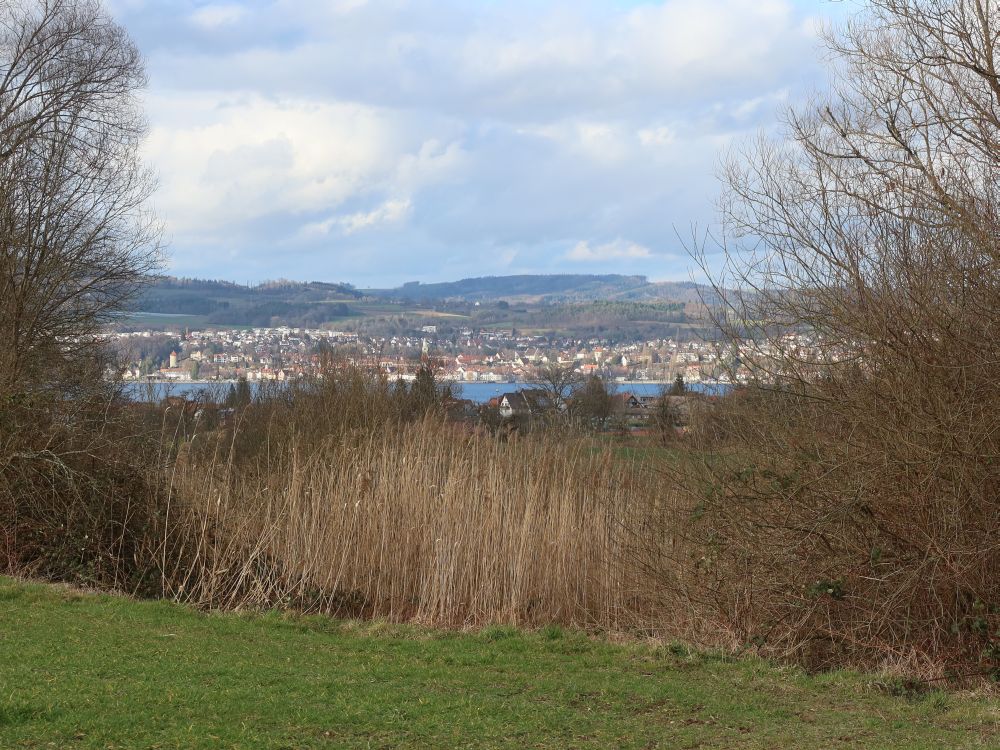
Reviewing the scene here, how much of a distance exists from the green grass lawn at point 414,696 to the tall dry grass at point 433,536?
1.41 meters

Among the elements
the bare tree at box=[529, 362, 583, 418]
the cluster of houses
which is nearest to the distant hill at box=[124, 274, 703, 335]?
the cluster of houses

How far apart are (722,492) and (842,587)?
3.97ft

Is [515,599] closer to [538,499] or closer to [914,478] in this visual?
[538,499]

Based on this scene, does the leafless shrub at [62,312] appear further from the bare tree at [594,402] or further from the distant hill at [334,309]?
the distant hill at [334,309]

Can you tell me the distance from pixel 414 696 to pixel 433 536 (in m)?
4.37

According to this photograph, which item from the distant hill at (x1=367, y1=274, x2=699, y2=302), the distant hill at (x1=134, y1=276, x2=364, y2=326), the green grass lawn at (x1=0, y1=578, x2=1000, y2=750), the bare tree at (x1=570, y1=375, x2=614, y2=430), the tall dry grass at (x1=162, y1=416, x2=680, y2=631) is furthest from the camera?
the distant hill at (x1=367, y1=274, x2=699, y2=302)

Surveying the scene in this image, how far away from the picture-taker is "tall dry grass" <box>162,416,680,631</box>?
10242 millimetres

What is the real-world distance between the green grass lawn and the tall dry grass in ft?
4.61

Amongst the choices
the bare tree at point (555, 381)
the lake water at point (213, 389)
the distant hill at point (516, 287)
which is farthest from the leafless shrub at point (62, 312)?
the distant hill at point (516, 287)

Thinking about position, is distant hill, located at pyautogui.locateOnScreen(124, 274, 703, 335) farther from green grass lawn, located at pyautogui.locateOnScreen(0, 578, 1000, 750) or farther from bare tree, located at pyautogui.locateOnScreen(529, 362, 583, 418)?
green grass lawn, located at pyautogui.locateOnScreen(0, 578, 1000, 750)

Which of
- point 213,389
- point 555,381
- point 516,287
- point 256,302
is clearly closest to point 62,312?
point 213,389

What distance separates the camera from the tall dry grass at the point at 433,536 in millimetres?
10242

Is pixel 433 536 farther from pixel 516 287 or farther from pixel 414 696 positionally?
pixel 516 287

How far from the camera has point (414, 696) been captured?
20.8ft
